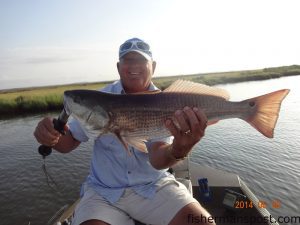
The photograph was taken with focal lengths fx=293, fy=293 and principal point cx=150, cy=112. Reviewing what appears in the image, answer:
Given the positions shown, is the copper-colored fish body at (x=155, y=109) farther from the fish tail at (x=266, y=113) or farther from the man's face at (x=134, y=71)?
the man's face at (x=134, y=71)

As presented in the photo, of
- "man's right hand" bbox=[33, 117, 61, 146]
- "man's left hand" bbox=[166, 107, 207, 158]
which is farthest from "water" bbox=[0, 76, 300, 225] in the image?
"man's right hand" bbox=[33, 117, 61, 146]

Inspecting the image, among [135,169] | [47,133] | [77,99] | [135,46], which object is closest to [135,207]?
[135,169]

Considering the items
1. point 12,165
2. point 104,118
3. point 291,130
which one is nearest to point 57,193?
point 12,165

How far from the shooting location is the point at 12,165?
43.5 feet

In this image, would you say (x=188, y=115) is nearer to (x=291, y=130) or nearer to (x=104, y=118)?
(x=104, y=118)

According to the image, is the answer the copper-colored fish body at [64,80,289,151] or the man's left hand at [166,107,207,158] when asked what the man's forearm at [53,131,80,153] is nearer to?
the copper-colored fish body at [64,80,289,151]

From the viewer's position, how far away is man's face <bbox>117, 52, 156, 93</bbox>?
3.92 m

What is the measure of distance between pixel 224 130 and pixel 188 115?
13602 millimetres

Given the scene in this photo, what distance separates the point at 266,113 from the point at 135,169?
5.48 feet

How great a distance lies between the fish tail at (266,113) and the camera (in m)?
3.07

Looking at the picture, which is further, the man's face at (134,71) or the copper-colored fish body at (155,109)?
the man's face at (134,71)

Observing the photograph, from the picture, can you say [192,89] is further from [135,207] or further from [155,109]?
[135,207]

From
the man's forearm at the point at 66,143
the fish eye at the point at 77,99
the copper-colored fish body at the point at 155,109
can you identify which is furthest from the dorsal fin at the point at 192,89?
the man's forearm at the point at 66,143

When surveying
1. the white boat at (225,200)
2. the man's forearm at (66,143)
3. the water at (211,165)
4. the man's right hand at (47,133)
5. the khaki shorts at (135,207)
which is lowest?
the water at (211,165)
